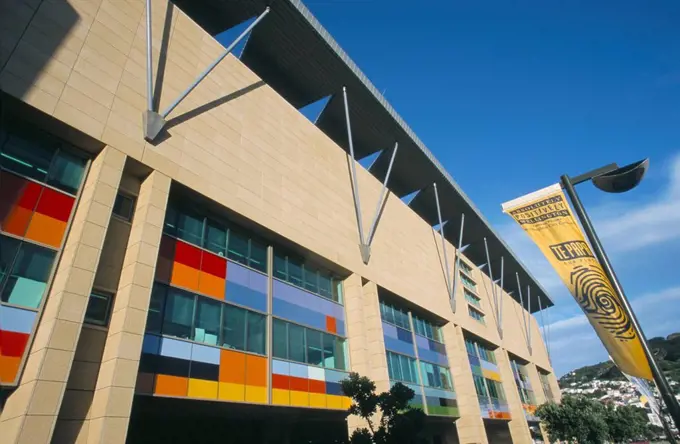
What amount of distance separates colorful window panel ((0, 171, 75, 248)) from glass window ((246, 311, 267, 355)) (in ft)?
29.7

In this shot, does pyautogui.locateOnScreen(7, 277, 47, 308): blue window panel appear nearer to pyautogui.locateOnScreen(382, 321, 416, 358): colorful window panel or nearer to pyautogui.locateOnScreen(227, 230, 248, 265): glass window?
pyautogui.locateOnScreen(227, 230, 248, 265): glass window

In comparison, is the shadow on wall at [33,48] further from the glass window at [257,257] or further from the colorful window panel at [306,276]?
the colorful window panel at [306,276]

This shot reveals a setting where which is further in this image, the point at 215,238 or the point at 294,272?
the point at 294,272

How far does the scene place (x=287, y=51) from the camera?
1152 inches

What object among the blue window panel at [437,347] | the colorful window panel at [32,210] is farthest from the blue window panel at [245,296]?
the blue window panel at [437,347]

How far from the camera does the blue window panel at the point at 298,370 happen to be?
21.0m

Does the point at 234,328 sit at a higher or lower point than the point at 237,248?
lower

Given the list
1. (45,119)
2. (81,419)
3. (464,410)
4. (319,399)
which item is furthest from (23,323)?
(464,410)

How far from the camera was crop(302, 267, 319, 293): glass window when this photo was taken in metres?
25.1

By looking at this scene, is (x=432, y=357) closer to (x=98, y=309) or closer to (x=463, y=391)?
(x=463, y=391)

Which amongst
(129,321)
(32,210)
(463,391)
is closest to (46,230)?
(32,210)

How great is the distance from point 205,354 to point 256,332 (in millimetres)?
3259

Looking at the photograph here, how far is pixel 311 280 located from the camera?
2550cm

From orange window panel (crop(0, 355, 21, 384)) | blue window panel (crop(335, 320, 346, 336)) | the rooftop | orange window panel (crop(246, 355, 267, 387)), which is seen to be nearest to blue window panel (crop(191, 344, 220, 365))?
orange window panel (crop(246, 355, 267, 387))
